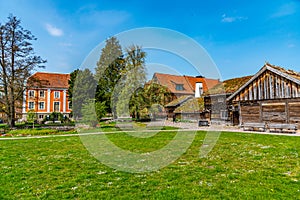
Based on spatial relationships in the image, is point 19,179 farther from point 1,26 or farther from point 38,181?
point 1,26

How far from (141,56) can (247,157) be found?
34636 millimetres

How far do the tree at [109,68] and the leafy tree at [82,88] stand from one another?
163 centimetres

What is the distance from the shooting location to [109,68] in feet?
155

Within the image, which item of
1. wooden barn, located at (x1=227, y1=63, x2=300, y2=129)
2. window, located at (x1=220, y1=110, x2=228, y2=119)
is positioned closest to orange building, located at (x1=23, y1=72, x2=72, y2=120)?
window, located at (x1=220, y1=110, x2=228, y2=119)

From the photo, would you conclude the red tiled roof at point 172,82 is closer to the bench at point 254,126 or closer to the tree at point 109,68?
the tree at point 109,68

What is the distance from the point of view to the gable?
20.6 meters

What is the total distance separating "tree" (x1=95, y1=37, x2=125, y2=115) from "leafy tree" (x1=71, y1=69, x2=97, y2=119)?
163cm

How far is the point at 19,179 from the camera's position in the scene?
6.46 m

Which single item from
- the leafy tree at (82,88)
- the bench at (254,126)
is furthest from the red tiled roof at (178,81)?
the bench at (254,126)

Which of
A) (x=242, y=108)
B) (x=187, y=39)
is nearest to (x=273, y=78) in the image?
(x=242, y=108)

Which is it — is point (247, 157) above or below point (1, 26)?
below

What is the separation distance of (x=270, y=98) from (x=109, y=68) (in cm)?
3430

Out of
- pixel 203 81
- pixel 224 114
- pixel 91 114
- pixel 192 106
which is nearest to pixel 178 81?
pixel 203 81

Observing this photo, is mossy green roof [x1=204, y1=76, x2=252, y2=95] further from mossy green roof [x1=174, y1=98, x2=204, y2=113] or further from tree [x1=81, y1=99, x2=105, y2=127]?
tree [x1=81, y1=99, x2=105, y2=127]
